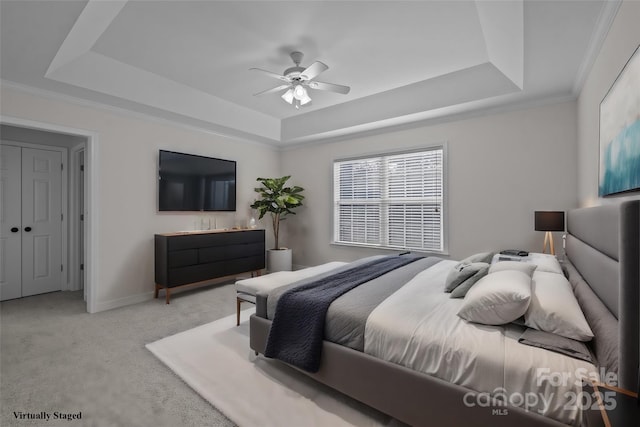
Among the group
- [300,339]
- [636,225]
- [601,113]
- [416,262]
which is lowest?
[300,339]

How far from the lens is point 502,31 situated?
237 centimetres

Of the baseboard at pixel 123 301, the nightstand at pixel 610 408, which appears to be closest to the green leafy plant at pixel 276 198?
the baseboard at pixel 123 301

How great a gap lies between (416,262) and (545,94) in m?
2.35

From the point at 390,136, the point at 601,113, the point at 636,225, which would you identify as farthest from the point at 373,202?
the point at 636,225

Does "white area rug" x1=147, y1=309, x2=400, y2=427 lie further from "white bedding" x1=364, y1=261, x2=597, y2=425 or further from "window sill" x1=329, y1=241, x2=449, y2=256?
"window sill" x1=329, y1=241, x2=449, y2=256

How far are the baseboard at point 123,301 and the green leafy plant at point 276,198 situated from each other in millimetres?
2016

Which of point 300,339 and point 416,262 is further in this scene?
point 416,262

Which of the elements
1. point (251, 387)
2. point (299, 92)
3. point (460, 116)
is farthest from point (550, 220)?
point (251, 387)

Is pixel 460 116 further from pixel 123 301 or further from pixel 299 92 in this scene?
pixel 123 301

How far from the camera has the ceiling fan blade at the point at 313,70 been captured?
2.65 meters

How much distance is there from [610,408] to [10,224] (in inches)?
227

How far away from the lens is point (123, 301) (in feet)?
12.1

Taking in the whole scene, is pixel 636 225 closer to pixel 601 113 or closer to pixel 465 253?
pixel 601 113

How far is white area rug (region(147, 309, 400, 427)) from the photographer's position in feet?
5.66
